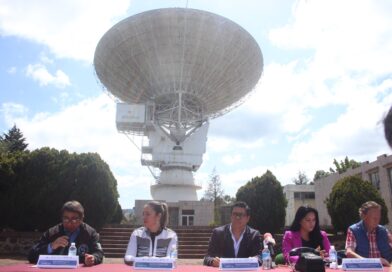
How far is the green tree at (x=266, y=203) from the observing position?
73.3ft

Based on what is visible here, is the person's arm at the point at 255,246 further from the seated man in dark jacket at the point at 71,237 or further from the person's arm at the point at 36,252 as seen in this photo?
the person's arm at the point at 36,252

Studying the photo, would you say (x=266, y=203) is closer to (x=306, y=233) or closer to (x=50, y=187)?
(x=50, y=187)

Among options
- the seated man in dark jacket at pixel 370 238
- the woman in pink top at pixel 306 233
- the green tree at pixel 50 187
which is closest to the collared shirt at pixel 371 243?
the seated man in dark jacket at pixel 370 238

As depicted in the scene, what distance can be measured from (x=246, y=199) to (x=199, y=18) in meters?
13.9

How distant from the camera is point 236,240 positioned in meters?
5.75

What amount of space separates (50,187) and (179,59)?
15436 mm

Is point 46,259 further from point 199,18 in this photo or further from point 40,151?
point 199,18

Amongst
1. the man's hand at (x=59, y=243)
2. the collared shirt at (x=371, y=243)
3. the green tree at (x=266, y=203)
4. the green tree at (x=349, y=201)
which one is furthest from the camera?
the green tree at (x=266, y=203)

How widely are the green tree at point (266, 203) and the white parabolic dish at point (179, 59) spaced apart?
1136cm

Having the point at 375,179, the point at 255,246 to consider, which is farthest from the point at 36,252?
the point at 375,179

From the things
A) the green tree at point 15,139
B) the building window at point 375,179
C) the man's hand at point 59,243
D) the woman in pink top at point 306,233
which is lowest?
the man's hand at point 59,243

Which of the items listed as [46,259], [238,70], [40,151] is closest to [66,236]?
[46,259]

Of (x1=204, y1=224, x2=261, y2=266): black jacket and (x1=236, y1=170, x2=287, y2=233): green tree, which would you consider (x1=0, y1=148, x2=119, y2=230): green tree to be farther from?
(x1=204, y1=224, x2=261, y2=266): black jacket

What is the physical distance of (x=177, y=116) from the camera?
3309 centimetres
